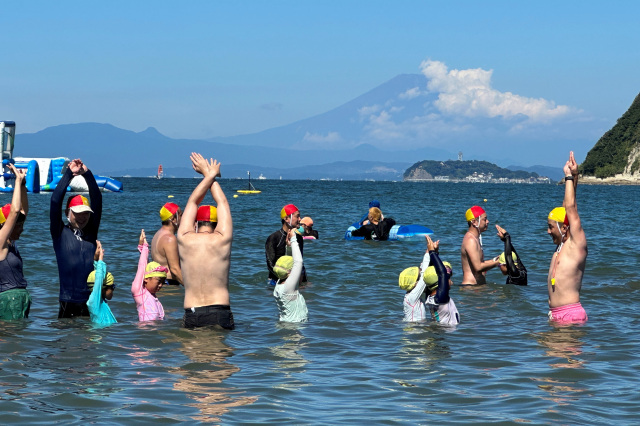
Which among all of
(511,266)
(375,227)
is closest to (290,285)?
(511,266)

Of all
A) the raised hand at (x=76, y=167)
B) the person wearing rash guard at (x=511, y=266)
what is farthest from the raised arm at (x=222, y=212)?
the person wearing rash guard at (x=511, y=266)

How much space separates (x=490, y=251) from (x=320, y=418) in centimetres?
1680

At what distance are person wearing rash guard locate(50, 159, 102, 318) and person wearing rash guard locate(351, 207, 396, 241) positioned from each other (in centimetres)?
1490

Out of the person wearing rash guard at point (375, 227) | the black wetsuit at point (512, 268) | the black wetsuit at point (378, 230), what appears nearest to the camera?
the black wetsuit at point (512, 268)

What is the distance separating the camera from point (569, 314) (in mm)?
10430

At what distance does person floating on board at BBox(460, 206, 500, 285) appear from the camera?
13.8 meters

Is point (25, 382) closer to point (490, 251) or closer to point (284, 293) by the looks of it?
point (284, 293)

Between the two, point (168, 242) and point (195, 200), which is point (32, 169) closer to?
point (168, 242)

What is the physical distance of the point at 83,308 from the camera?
30.6 ft

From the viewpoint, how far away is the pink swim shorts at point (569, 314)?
10383 mm

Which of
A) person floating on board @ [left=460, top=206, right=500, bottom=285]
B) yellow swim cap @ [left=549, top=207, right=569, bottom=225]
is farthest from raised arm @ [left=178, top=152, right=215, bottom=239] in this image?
person floating on board @ [left=460, top=206, right=500, bottom=285]

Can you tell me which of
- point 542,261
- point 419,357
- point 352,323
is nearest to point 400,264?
point 542,261

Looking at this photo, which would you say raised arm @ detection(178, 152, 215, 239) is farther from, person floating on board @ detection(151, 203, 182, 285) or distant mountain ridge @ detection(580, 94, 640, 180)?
distant mountain ridge @ detection(580, 94, 640, 180)

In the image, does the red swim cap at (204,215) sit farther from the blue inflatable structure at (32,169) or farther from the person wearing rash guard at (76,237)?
the blue inflatable structure at (32,169)
